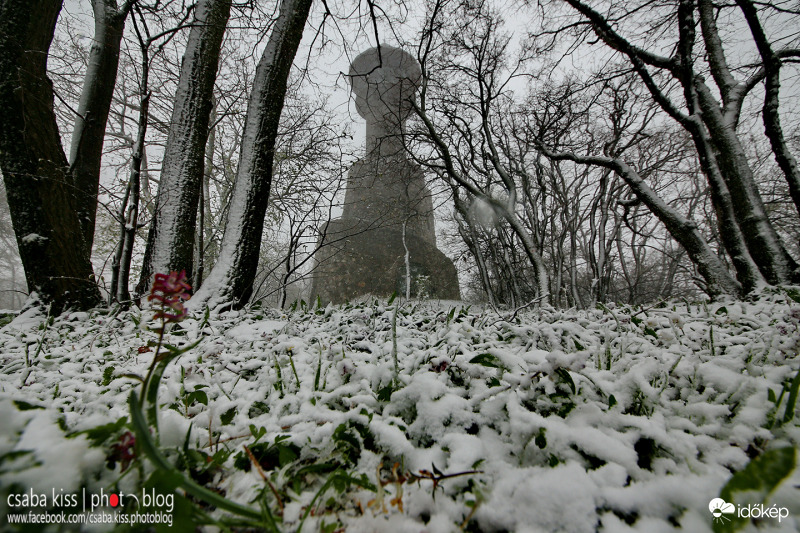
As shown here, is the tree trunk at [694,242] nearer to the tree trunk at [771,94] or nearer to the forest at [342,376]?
the forest at [342,376]

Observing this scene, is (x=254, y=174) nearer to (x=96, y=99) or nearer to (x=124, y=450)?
(x=96, y=99)

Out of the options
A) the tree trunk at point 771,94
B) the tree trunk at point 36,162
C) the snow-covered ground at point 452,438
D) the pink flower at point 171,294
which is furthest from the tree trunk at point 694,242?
the tree trunk at point 36,162

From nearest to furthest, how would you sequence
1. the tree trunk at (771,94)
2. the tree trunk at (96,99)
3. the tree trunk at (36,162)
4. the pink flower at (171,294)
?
the pink flower at (171,294) < the tree trunk at (36,162) < the tree trunk at (96,99) < the tree trunk at (771,94)

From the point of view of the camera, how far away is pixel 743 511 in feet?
1.20

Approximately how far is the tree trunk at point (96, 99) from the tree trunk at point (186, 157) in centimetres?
83

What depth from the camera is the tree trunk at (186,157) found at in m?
2.88

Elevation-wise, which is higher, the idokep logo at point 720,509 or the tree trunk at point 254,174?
the tree trunk at point 254,174

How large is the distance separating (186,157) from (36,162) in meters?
1.04

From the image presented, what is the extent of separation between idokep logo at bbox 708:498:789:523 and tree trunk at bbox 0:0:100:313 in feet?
11.3

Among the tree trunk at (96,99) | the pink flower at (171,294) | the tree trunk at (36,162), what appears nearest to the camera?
the pink flower at (171,294)

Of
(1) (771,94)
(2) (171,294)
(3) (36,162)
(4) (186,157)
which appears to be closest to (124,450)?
(2) (171,294)

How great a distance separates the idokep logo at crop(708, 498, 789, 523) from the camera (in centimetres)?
37

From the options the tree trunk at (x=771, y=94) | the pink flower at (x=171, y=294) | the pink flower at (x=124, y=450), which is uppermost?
the tree trunk at (x=771, y=94)

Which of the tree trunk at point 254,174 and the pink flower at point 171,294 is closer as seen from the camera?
the pink flower at point 171,294
